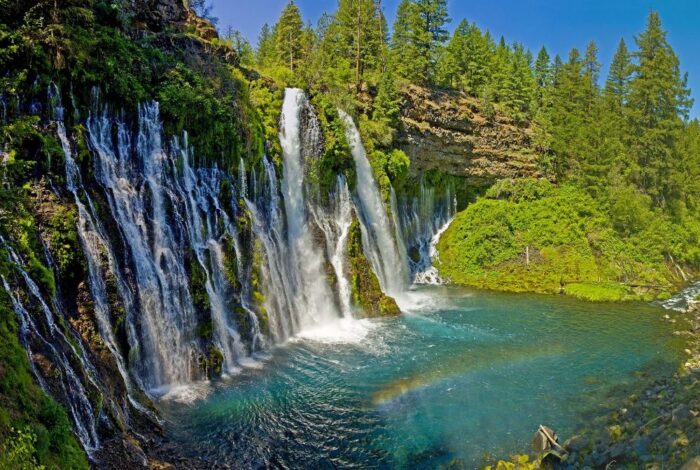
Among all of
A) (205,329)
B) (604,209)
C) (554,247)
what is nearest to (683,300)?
(554,247)

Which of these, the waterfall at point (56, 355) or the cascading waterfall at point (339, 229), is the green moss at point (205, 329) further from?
the cascading waterfall at point (339, 229)

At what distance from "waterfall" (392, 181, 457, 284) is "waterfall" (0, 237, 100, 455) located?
25.1m

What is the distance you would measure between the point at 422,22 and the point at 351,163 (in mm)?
19355

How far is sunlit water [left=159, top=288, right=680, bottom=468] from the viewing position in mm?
12750

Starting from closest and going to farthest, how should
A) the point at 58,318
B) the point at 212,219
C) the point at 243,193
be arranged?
the point at 58,318
the point at 212,219
the point at 243,193

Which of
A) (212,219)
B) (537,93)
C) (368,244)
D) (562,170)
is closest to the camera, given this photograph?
(212,219)

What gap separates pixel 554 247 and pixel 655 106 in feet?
49.7

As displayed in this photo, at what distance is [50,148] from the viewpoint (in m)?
13.2

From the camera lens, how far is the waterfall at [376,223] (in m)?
29.5

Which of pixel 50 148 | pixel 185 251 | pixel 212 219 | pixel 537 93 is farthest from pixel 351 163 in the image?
pixel 537 93

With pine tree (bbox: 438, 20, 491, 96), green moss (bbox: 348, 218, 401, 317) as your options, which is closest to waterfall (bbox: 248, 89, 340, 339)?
green moss (bbox: 348, 218, 401, 317)

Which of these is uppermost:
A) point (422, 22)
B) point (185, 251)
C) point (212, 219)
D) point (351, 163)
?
point (422, 22)

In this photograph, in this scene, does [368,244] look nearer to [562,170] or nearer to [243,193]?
[243,193]

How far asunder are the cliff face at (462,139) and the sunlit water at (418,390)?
1537cm
